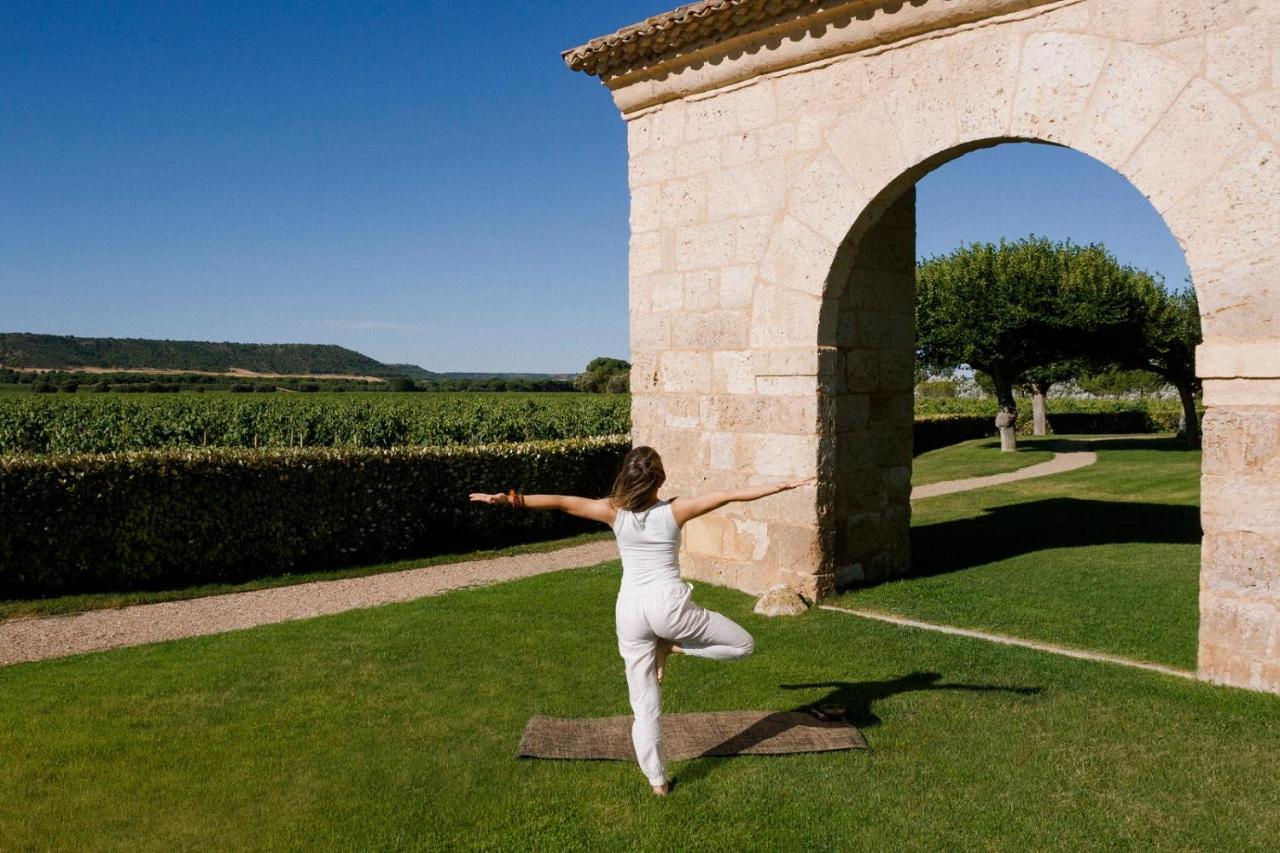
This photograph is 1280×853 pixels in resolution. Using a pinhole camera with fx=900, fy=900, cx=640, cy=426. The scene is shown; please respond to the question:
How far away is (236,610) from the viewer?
28.4 feet

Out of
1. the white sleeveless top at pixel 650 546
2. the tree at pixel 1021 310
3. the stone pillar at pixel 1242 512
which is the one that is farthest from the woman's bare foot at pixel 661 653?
the tree at pixel 1021 310

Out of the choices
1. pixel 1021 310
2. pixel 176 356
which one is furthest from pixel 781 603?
pixel 176 356

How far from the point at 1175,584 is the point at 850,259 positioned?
3779mm

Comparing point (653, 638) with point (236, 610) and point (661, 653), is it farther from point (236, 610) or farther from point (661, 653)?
point (236, 610)

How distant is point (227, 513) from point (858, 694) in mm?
7600

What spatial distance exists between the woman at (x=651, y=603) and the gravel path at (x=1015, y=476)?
1150 centimetres

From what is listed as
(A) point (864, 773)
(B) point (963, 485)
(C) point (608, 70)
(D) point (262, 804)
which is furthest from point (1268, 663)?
(B) point (963, 485)

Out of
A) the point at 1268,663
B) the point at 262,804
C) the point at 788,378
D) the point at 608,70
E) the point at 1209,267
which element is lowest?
the point at 262,804

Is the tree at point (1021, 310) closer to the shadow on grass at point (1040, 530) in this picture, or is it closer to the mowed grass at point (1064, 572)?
the mowed grass at point (1064, 572)

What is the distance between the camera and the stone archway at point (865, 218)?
15.8 ft

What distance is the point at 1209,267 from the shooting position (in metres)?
4.92

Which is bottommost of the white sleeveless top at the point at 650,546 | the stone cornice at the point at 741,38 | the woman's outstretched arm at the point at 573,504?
the white sleeveless top at the point at 650,546

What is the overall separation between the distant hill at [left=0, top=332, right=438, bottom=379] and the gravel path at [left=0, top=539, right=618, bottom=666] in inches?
2922

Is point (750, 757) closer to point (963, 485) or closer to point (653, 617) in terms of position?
point (653, 617)
